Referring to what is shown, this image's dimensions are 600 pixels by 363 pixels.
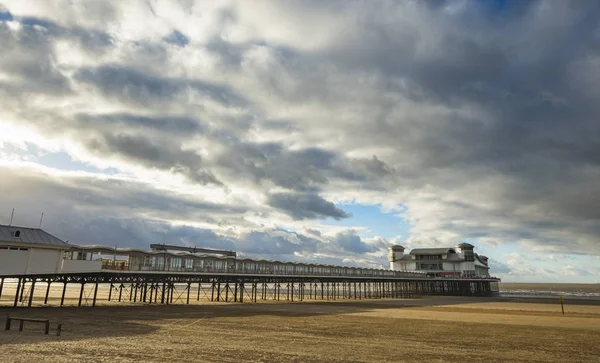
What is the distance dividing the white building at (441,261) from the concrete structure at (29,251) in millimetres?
95249

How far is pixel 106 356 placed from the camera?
14.0 meters

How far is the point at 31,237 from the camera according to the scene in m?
29.8

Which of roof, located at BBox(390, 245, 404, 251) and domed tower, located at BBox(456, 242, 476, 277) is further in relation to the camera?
roof, located at BBox(390, 245, 404, 251)

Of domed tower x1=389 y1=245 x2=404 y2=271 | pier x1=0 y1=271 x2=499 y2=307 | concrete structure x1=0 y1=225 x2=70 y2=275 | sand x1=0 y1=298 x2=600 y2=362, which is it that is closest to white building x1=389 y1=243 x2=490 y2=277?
domed tower x1=389 y1=245 x2=404 y2=271

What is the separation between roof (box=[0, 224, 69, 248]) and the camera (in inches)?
1129

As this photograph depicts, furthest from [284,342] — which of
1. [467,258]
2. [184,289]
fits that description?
A: [467,258]

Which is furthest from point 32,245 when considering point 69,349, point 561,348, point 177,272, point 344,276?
point 344,276

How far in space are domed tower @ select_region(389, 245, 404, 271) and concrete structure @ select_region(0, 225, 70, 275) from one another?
9633cm

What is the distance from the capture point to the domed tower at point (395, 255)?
369 feet

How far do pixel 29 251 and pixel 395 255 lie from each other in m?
99.6

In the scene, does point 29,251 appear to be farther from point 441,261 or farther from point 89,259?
point 441,261

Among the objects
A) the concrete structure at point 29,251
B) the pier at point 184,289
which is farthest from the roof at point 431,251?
the concrete structure at point 29,251

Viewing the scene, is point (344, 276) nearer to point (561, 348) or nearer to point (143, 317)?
point (143, 317)

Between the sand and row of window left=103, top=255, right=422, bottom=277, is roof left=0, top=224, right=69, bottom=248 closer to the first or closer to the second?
row of window left=103, top=255, right=422, bottom=277
